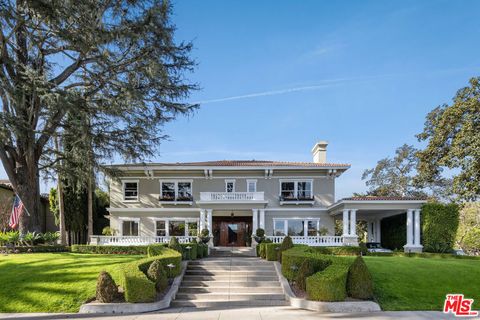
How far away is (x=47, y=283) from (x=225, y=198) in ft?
50.2

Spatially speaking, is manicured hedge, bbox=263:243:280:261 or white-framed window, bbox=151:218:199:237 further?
white-framed window, bbox=151:218:199:237

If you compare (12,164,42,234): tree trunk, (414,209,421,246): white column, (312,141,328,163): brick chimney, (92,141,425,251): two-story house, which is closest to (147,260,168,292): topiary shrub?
(12,164,42,234): tree trunk

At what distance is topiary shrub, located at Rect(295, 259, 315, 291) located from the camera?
40.3ft

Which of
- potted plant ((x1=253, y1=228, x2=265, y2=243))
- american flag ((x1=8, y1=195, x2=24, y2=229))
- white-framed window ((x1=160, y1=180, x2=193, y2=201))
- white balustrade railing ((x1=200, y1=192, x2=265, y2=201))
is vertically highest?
white-framed window ((x1=160, y1=180, x2=193, y2=201))

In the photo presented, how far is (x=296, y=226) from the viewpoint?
28.0 meters

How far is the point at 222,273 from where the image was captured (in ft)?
48.9

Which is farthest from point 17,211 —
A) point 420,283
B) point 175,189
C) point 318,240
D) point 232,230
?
point 420,283

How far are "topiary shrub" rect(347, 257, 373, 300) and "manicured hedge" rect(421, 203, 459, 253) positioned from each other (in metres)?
15.4

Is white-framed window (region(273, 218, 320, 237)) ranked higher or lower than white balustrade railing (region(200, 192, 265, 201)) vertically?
lower

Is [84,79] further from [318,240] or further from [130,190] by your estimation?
[318,240]

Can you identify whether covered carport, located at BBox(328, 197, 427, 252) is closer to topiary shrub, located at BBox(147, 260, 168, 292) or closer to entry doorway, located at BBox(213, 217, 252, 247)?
entry doorway, located at BBox(213, 217, 252, 247)

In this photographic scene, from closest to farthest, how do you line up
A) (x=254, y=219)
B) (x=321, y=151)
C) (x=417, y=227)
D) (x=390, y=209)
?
(x=417, y=227) → (x=390, y=209) → (x=254, y=219) → (x=321, y=151)

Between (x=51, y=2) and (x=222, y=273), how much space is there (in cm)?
1307

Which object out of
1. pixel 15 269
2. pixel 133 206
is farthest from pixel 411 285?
pixel 133 206
